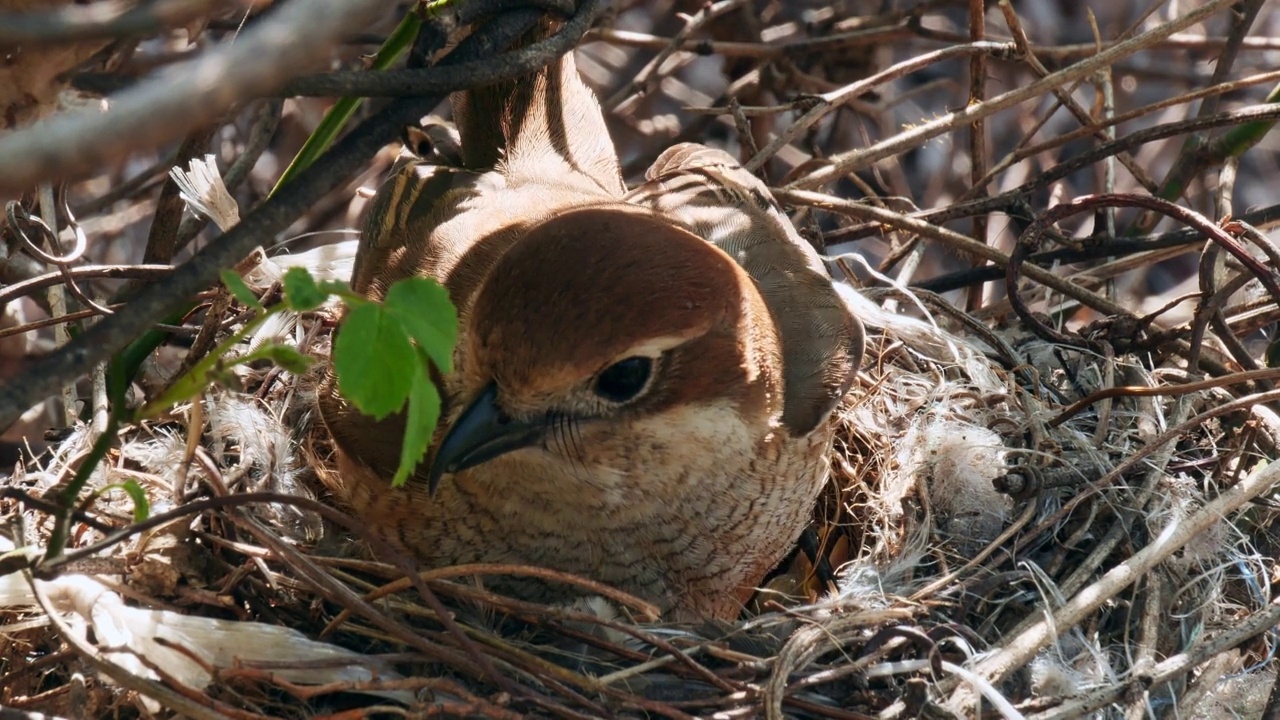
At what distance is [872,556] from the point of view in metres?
3.25

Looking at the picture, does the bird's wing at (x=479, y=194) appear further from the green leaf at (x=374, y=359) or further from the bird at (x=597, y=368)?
the green leaf at (x=374, y=359)

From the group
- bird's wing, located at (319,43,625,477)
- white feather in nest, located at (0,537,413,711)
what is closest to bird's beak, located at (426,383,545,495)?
bird's wing, located at (319,43,625,477)

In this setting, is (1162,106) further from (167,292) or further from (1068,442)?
(167,292)

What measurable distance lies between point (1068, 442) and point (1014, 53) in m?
1.22

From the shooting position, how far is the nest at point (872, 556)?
2434mm

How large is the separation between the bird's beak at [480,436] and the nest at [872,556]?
9.2 inches

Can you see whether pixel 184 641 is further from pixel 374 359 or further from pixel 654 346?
pixel 654 346

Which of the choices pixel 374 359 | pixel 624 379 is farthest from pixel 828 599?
pixel 374 359

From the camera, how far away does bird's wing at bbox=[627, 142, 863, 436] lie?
3117mm

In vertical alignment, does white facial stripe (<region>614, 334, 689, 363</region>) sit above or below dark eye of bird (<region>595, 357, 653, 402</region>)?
above

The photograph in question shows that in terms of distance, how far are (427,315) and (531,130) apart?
1.87 m

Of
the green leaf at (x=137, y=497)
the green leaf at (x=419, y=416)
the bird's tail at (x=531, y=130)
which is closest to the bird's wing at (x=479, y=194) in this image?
the bird's tail at (x=531, y=130)

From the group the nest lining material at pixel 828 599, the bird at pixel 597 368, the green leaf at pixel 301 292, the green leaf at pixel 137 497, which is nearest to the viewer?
the green leaf at pixel 301 292

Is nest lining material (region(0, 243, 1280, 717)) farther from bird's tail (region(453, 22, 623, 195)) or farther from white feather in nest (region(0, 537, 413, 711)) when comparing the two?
bird's tail (region(453, 22, 623, 195))
